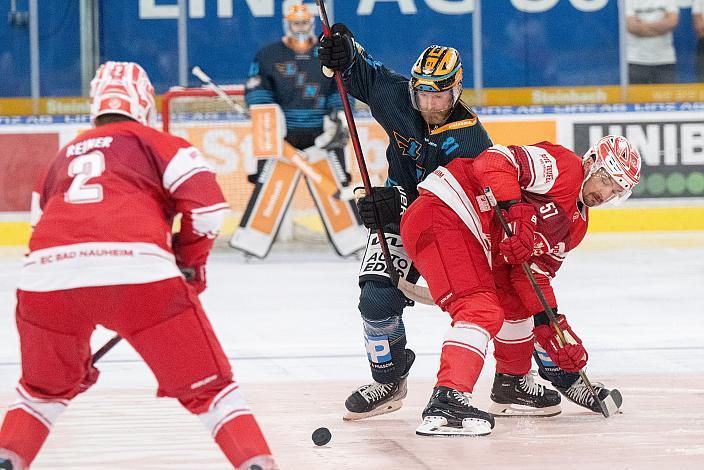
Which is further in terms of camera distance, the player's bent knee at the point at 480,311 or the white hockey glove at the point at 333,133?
the white hockey glove at the point at 333,133

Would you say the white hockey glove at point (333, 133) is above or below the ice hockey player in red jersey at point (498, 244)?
below

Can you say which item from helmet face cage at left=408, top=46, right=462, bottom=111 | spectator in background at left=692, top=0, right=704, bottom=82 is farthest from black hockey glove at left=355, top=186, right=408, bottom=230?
spectator in background at left=692, top=0, right=704, bottom=82

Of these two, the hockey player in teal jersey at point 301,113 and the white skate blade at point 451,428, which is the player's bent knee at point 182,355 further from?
the hockey player in teal jersey at point 301,113

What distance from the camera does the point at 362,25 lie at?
9.73 m

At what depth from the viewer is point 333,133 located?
7.79m

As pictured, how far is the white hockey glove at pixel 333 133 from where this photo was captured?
25.5 feet

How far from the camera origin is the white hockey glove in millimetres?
7770

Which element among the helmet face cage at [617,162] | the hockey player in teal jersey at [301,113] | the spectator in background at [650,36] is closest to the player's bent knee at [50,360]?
the helmet face cage at [617,162]

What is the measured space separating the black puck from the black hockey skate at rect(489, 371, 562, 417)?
2.09 feet

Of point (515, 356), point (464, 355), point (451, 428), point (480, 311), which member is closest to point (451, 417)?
point (451, 428)

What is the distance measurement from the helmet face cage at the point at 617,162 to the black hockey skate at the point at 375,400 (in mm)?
732

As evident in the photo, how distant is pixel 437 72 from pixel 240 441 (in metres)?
1.38

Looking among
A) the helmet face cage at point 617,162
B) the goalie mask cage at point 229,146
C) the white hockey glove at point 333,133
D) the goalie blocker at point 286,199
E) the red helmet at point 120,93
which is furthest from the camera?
the goalie mask cage at point 229,146

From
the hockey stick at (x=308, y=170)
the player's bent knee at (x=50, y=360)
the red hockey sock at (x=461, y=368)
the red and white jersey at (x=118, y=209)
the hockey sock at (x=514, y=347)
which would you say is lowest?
the hockey stick at (x=308, y=170)
